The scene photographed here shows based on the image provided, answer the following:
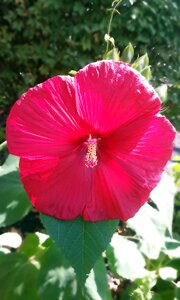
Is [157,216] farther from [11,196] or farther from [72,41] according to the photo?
[72,41]

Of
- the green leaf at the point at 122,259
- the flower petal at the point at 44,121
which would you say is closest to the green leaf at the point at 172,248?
the green leaf at the point at 122,259

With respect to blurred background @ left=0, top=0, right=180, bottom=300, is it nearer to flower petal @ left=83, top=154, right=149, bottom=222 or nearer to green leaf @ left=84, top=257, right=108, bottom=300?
green leaf @ left=84, top=257, right=108, bottom=300

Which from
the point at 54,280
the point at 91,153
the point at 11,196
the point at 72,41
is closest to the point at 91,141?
the point at 91,153

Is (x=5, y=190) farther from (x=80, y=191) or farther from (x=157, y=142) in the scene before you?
(x=157, y=142)

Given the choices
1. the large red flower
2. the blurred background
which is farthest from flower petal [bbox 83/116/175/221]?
the blurred background

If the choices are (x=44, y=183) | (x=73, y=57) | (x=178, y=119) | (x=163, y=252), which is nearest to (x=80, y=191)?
(x=44, y=183)
